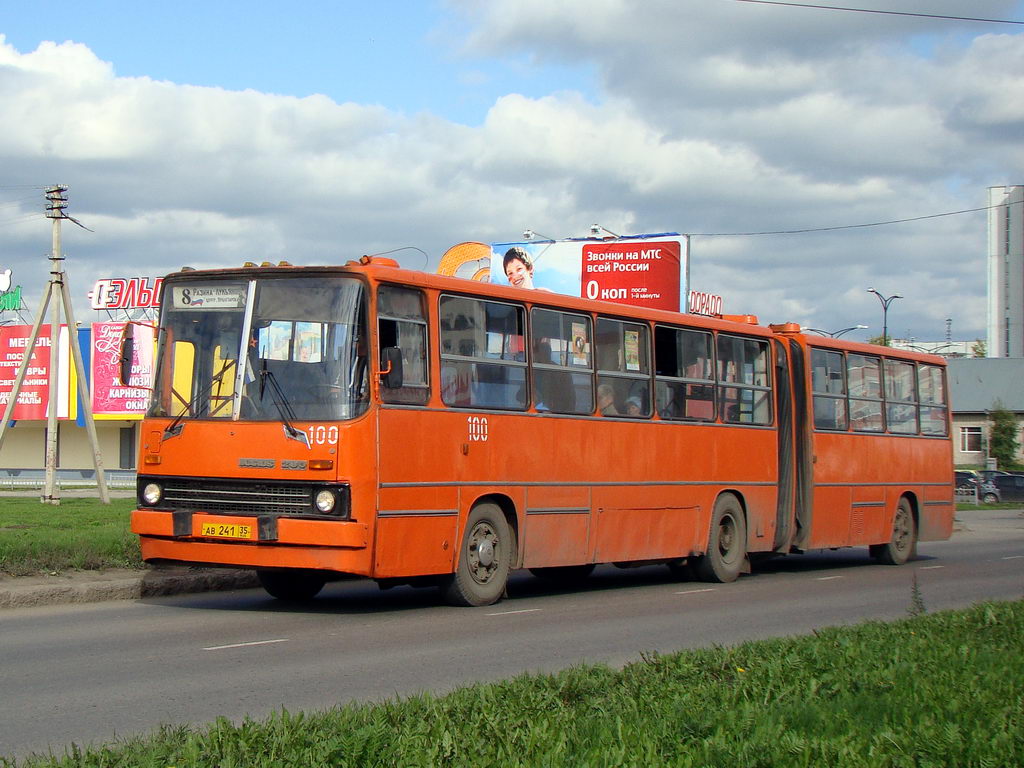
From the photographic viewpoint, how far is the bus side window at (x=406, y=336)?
12.1 m

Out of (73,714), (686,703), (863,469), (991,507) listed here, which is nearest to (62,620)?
(73,714)

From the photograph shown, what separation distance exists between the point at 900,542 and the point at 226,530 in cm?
1307

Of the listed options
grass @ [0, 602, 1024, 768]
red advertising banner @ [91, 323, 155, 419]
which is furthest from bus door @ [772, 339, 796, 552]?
red advertising banner @ [91, 323, 155, 419]

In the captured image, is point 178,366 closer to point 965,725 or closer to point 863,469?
point 965,725

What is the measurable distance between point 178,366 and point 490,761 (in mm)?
8118

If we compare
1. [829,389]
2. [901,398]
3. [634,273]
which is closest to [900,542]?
[901,398]

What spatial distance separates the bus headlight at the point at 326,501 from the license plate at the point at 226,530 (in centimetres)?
64

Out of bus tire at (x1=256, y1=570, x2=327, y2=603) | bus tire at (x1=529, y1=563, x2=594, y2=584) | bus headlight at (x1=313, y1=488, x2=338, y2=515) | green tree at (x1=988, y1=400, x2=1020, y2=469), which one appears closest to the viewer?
bus headlight at (x1=313, y1=488, x2=338, y2=515)

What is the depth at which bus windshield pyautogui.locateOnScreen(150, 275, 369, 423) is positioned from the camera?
467 inches

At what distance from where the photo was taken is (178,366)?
12.6 m

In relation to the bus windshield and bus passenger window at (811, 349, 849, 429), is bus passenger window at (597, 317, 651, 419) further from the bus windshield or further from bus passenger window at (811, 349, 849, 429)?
bus passenger window at (811, 349, 849, 429)

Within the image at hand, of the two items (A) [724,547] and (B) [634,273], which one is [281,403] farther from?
(B) [634,273]

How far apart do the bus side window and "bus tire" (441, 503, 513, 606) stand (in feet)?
4.94

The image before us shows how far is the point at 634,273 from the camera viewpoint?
36906mm
